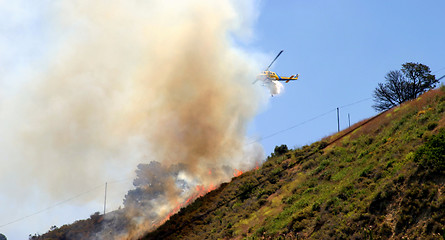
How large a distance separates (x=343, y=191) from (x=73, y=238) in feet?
198

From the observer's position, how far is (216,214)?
53.2 m

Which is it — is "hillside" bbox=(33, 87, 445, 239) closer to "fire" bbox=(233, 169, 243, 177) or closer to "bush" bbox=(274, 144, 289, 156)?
"bush" bbox=(274, 144, 289, 156)

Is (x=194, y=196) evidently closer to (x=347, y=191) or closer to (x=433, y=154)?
(x=347, y=191)

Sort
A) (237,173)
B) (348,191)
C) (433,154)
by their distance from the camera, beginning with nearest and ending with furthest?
1. (433,154)
2. (348,191)
3. (237,173)

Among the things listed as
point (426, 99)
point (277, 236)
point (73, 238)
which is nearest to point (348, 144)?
point (426, 99)

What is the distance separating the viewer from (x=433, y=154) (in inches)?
1223

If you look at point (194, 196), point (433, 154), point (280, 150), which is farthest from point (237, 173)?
point (433, 154)

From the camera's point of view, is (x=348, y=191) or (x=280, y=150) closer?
(x=348, y=191)

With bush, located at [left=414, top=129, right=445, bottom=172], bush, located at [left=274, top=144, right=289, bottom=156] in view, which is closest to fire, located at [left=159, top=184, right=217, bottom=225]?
bush, located at [left=274, top=144, right=289, bottom=156]

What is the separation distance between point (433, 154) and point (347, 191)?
24.4 ft

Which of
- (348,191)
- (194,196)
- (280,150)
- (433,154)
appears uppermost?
(280,150)

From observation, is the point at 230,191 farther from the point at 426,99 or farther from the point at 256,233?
the point at 426,99

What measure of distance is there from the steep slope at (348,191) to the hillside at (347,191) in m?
0.07

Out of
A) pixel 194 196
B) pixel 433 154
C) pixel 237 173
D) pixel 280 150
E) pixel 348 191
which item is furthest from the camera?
pixel 237 173
